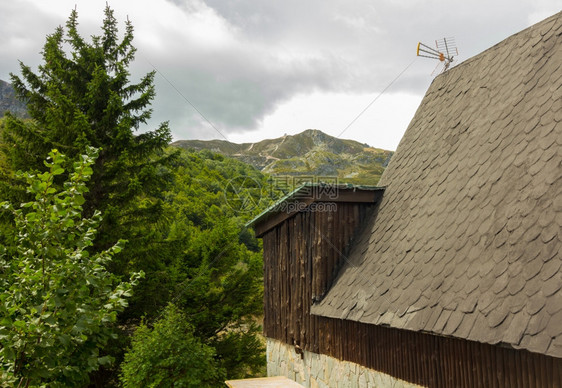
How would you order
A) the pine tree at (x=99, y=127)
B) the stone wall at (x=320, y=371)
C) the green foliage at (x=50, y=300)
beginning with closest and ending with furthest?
the green foliage at (x=50, y=300) < the stone wall at (x=320, y=371) < the pine tree at (x=99, y=127)

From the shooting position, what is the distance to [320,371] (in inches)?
305

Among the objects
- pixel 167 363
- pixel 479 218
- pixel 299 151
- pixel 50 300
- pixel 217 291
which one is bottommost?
pixel 167 363

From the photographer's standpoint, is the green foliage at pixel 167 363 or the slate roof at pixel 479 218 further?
the green foliage at pixel 167 363

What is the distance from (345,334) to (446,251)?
240 cm

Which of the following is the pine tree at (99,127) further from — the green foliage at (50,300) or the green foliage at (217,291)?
the green foliage at (50,300)

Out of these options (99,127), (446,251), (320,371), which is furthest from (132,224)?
(446,251)

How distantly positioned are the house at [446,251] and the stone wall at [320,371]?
0.03 m

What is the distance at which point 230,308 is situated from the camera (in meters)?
16.4

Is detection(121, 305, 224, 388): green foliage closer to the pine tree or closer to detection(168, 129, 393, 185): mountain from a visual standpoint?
the pine tree

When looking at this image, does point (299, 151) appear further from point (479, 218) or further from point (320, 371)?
point (479, 218)

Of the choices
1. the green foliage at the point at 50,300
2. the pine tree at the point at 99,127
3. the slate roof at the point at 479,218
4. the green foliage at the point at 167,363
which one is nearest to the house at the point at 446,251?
the slate roof at the point at 479,218

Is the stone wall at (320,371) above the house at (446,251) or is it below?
below

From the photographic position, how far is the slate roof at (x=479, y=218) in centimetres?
438

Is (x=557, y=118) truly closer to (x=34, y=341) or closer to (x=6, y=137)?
(x=34, y=341)
